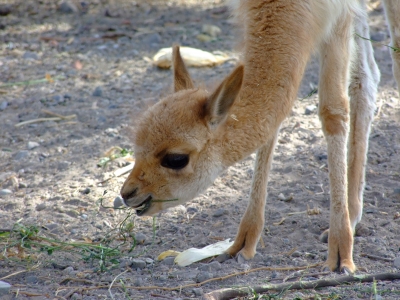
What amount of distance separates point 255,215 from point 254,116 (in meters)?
1.16

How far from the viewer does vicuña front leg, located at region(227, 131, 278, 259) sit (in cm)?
537

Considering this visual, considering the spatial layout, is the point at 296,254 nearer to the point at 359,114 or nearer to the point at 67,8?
the point at 359,114

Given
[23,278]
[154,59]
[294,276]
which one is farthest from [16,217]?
[154,59]

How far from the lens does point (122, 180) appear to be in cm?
663

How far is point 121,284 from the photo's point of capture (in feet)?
14.8

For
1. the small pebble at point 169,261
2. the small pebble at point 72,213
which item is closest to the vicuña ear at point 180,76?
the small pebble at point 169,261

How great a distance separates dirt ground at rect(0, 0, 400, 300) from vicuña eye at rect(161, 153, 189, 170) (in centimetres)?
55

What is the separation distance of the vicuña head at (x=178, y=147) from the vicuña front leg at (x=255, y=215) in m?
0.88

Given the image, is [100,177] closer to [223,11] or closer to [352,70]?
[352,70]

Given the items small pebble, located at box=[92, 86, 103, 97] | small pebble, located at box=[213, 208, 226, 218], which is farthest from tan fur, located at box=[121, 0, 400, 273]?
small pebble, located at box=[92, 86, 103, 97]

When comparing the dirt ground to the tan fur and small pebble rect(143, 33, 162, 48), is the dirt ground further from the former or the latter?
the tan fur

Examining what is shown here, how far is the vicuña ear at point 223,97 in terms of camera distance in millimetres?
4367

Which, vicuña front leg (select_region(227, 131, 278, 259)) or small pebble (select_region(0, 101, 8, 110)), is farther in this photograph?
small pebble (select_region(0, 101, 8, 110))

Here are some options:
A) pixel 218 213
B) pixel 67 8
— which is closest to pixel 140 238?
pixel 218 213
